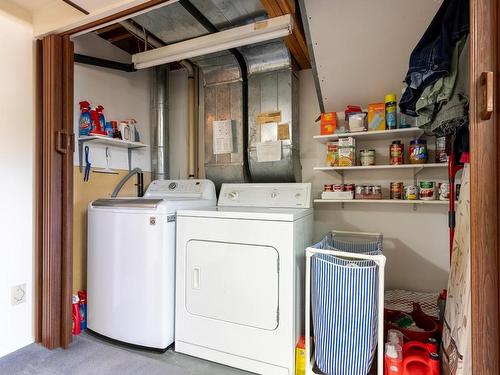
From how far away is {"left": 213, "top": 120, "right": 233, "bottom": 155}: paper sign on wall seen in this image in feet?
8.29

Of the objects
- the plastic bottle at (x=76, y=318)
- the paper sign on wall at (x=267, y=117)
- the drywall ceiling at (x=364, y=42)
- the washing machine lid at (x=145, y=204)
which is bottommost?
the plastic bottle at (x=76, y=318)

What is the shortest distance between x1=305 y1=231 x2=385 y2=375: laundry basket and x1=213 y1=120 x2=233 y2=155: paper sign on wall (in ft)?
4.38

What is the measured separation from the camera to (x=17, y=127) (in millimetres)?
1841

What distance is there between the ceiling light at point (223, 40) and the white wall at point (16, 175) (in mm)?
791

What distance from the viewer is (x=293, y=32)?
6.30 ft

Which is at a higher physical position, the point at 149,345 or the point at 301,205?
the point at 301,205

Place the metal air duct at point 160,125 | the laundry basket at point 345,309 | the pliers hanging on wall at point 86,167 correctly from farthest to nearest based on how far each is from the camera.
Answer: the metal air duct at point 160,125 → the pliers hanging on wall at point 86,167 → the laundry basket at point 345,309

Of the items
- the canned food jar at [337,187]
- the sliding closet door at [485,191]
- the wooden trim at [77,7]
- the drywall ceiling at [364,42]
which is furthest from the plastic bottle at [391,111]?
the wooden trim at [77,7]

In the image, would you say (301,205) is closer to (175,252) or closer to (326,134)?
(326,134)

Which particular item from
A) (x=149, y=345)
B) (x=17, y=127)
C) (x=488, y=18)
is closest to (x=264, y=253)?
(x=149, y=345)

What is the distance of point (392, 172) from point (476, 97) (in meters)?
1.67

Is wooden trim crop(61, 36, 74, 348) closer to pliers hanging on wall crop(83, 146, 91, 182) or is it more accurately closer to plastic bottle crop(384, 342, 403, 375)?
pliers hanging on wall crop(83, 146, 91, 182)

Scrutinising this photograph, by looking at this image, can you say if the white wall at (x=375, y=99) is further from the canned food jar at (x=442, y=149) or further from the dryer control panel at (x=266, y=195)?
the dryer control panel at (x=266, y=195)

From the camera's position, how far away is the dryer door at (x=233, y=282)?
1632 millimetres
